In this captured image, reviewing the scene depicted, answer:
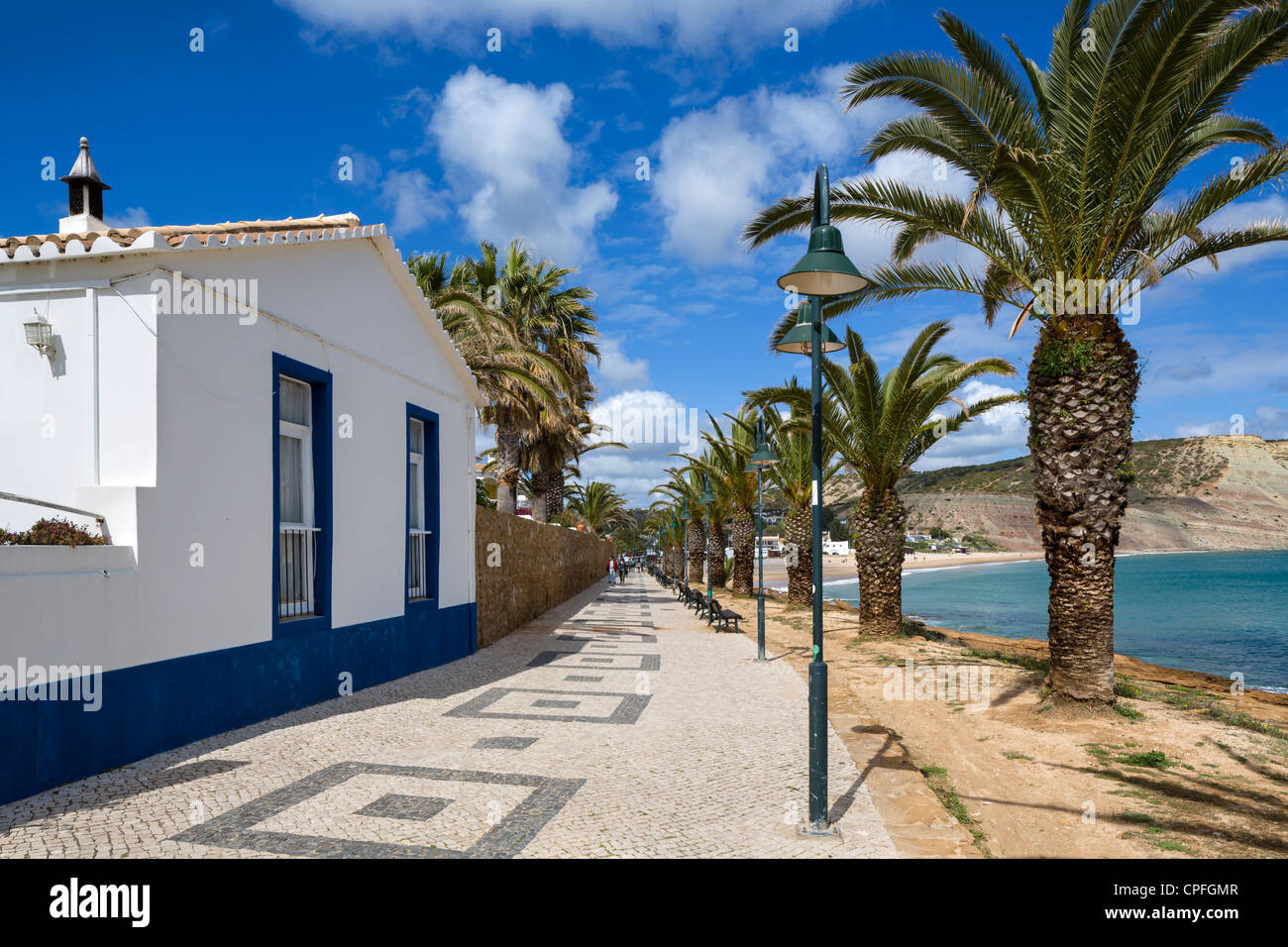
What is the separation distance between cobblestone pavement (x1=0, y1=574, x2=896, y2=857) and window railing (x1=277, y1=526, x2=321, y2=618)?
1.14 metres

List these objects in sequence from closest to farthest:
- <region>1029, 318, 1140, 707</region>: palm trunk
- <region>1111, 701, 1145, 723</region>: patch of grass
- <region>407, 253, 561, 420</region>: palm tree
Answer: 1. <region>1111, 701, 1145, 723</region>: patch of grass
2. <region>1029, 318, 1140, 707</region>: palm trunk
3. <region>407, 253, 561, 420</region>: palm tree

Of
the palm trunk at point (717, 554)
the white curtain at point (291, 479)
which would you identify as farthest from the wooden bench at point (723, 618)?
the palm trunk at point (717, 554)

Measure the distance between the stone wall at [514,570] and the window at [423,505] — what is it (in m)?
1.72

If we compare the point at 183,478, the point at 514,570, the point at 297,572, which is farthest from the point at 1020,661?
the point at 183,478

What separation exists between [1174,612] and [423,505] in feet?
147

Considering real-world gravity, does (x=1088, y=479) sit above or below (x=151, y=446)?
below

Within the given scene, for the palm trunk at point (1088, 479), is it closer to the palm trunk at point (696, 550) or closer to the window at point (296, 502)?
the window at point (296, 502)

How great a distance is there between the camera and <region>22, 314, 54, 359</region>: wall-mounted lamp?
6391 mm

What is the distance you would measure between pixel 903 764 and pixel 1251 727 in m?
4.32

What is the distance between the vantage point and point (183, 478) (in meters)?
6.69

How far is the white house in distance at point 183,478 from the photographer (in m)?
5.55

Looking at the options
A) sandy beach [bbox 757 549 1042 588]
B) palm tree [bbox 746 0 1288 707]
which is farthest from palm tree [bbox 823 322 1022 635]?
sandy beach [bbox 757 549 1042 588]

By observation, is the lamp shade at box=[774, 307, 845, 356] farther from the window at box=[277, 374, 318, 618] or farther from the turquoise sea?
the turquoise sea

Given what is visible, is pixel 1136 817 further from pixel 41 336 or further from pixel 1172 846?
pixel 41 336
